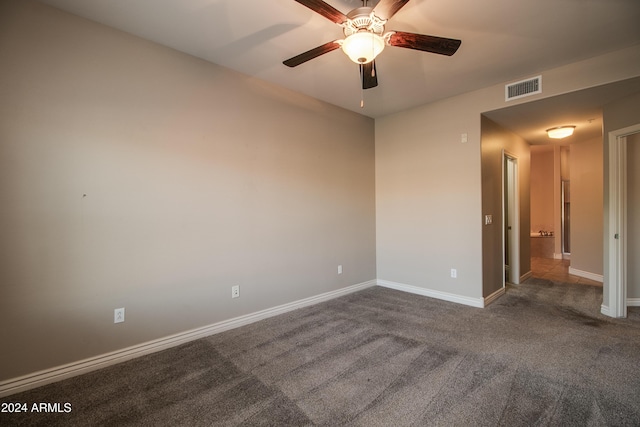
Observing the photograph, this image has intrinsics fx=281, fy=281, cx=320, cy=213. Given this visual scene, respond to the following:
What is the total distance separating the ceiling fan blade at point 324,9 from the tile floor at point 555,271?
5524 mm

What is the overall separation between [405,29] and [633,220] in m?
3.90

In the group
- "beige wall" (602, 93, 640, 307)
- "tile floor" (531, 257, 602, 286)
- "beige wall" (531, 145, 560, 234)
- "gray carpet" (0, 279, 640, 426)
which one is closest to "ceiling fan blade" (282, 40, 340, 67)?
"gray carpet" (0, 279, 640, 426)

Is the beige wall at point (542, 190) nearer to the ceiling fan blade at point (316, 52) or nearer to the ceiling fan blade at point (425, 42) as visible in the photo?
the ceiling fan blade at point (425, 42)

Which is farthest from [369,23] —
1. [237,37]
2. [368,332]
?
[368,332]

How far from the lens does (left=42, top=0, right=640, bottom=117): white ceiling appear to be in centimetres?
209

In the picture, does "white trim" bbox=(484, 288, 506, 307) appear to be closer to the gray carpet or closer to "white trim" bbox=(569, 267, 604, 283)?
the gray carpet

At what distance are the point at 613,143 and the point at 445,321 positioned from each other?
2.74 meters

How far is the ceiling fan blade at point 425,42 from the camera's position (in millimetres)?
1812

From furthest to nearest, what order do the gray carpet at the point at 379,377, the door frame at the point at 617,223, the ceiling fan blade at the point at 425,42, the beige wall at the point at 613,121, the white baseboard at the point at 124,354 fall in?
the door frame at the point at 617,223
the beige wall at the point at 613,121
the white baseboard at the point at 124,354
the ceiling fan blade at the point at 425,42
the gray carpet at the point at 379,377

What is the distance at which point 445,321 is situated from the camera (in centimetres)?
313

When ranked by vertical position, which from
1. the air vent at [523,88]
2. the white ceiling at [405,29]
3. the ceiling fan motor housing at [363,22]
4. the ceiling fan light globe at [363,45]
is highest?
the white ceiling at [405,29]

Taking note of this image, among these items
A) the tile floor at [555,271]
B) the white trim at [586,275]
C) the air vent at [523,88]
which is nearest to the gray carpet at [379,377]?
the tile floor at [555,271]

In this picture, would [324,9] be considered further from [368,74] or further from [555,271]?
[555,271]

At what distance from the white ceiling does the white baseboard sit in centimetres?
268
